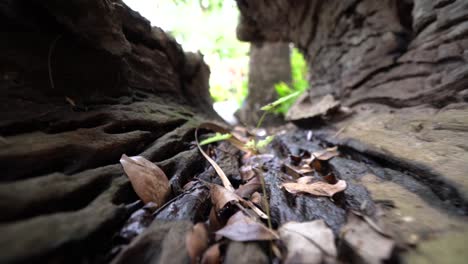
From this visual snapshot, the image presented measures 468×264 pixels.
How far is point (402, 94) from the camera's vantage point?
6.97 ft

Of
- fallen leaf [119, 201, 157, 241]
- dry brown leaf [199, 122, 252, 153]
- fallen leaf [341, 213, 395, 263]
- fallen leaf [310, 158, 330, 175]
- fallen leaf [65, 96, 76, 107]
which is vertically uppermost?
fallen leaf [65, 96, 76, 107]

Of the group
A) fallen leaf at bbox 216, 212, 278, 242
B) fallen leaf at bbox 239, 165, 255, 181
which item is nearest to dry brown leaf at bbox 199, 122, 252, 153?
fallen leaf at bbox 239, 165, 255, 181

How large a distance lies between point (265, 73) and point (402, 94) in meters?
4.21

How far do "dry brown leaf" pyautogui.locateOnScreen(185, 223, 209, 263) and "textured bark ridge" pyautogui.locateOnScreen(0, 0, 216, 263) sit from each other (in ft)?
0.31

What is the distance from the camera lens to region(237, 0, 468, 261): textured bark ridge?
103 centimetres

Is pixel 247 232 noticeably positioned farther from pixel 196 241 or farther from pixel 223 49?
pixel 223 49

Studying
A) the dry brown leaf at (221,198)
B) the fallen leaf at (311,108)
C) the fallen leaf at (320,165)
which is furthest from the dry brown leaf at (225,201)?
the fallen leaf at (311,108)

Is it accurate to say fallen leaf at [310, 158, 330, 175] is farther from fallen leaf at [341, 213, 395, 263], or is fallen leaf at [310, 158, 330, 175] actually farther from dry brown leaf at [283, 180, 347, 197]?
fallen leaf at [341, 213, 395, 263]

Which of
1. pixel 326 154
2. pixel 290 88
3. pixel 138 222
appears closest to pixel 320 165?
pixel 326 154

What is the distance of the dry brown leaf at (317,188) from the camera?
115 centimetres

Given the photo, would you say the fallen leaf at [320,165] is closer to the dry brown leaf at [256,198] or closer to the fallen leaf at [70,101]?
the dry brown leaf at [256,198]

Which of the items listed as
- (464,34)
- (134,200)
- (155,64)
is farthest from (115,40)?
(464,34)

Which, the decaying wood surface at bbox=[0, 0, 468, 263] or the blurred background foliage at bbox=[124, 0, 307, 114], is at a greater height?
the blurred background foliage at bbox=[124, 0, 307, 114]

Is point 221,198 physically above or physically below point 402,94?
below
